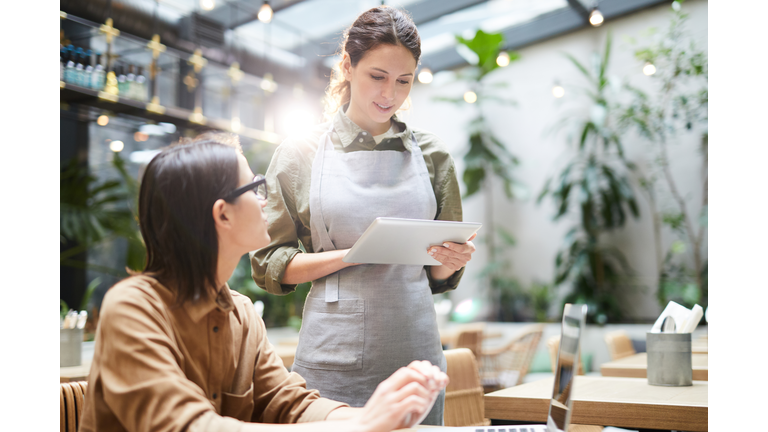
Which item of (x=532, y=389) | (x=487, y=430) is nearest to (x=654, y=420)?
(x=532, y=389)

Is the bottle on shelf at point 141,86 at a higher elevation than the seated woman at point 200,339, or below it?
higher

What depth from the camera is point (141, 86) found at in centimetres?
501

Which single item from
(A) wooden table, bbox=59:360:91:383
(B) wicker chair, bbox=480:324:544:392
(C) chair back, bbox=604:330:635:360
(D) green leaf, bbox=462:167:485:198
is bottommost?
(B) wicker chair, bbox=480:324:544:392

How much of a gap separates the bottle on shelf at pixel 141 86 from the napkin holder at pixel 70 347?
2.84 m

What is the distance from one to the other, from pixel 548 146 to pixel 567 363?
7301mm

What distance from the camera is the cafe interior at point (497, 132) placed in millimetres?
4977

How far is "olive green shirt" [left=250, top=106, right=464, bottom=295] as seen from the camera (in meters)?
1.48

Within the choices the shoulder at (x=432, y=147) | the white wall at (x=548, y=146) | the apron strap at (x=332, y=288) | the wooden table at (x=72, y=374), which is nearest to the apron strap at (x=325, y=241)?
the apron strap at (x=332, y=288)

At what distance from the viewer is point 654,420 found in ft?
4.85

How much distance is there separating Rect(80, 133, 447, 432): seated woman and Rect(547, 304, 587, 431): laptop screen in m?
0.19

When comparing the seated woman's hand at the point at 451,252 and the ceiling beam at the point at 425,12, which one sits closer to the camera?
the seated woman's hand at the point at 451,252

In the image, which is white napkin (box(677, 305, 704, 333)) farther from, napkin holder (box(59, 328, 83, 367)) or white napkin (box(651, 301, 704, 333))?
napkin holder (box(59, 328, 83, 367))

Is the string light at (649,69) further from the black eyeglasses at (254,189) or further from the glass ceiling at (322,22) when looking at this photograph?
the black eyeglasses at (254,189)

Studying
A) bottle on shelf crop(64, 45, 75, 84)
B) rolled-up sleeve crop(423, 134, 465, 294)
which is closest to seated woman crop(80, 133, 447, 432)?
rolled-up sleeve crop(423, 134, 465, 294)
